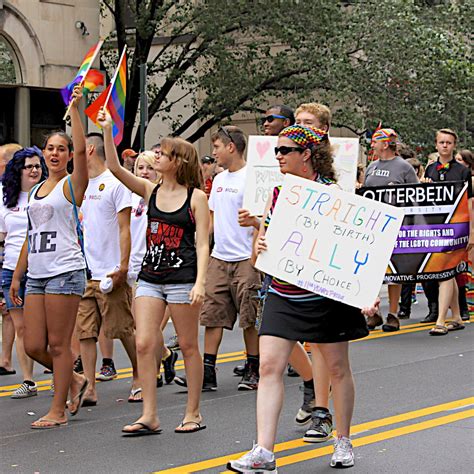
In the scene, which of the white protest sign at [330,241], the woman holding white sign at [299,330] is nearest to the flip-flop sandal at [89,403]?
the woman holding white sign at [299,330]

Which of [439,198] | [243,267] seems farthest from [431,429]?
[439,198]

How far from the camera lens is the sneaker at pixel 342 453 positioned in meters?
6.43

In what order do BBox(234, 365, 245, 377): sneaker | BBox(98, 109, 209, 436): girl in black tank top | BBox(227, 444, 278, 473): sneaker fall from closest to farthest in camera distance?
BBox(227, 444, 278, 473): sneaker → BBox(98, 109, 209, 436): girl in black tank top → BBox(234, 365, 245, 377): sneaker

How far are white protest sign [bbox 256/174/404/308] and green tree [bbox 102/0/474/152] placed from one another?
15.5 m

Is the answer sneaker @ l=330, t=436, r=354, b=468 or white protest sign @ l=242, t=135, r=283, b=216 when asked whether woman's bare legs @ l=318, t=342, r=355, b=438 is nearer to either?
sneaker @ l=330, t=436, r=354, b=468

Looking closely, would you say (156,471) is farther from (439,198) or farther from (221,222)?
(439,198)

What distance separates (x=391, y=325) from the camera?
12.8 metres

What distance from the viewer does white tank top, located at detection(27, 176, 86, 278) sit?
25.0ft

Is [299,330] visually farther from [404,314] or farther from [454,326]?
[404,314]

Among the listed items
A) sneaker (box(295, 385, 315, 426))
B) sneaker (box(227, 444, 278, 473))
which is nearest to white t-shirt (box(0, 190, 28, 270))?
sneaker (box(295, 385, 315, 426))

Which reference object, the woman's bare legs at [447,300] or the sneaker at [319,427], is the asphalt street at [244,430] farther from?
the woman's bare legs at [447,300]

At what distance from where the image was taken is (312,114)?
23.4 feet

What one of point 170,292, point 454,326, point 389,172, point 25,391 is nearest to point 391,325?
point 454,326

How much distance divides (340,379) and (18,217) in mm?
3977
